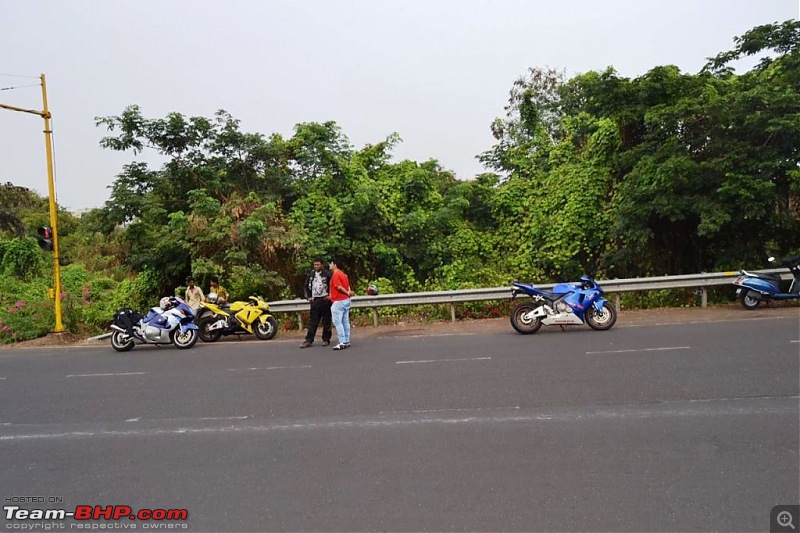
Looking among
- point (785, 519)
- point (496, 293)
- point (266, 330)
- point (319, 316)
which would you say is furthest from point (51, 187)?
point (785, 519)

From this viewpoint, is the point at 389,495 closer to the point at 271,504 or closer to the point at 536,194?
the point at 271,504

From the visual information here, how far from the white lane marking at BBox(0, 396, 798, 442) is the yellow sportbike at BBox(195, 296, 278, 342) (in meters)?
6.77

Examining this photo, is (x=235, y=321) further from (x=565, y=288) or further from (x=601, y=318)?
(x=601, y=318)

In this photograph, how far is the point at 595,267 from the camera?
1659 centimetres

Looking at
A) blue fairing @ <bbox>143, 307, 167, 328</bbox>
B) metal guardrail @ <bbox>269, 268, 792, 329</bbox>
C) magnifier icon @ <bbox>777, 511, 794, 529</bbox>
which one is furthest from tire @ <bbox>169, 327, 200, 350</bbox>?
magnifier icon @ <bbox>777, 511, 794, 529</bbox>

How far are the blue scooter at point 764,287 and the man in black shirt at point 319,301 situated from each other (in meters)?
9.15

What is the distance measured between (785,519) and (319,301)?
881cm

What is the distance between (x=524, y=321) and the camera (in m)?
10.9

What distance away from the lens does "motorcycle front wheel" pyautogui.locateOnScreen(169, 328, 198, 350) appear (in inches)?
475

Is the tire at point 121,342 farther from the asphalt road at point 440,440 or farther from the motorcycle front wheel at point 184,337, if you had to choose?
the asphalt road at point 440,440

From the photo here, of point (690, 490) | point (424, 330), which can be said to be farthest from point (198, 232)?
point (690, 490)

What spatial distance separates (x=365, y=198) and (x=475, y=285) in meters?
4.06

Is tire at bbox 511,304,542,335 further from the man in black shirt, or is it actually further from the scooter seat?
the scooter seat

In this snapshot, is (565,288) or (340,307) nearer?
(340,307)
